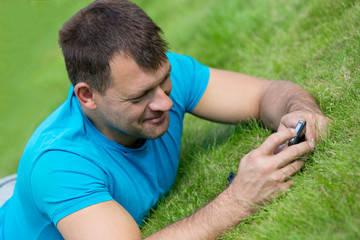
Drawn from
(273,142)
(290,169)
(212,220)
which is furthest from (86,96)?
(290,169)

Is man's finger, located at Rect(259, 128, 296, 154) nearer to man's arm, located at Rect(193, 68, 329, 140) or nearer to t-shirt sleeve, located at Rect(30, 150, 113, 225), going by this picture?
man's arm, located at Rect(193, 68, 329, 140)

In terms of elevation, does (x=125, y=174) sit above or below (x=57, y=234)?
above

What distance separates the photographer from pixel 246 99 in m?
3.20

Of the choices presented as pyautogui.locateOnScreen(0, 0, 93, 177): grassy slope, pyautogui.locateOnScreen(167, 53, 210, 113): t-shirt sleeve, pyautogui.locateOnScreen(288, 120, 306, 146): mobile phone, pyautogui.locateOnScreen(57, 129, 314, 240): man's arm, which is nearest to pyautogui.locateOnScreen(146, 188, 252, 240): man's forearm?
pyautogui.locateOnScreen(57, 129, 314, 240): man's arm

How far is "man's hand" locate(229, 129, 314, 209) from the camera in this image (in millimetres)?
2273

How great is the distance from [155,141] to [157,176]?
0.24 metres

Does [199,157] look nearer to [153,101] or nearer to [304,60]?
[153,101]

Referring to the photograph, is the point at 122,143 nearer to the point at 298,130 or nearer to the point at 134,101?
the point at 134,101

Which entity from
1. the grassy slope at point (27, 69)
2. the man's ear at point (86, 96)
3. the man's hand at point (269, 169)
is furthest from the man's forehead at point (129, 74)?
the grassy slope at point (27, 69)

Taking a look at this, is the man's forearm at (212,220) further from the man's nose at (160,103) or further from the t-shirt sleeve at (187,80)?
the t-shirt sleeve at (187,80)

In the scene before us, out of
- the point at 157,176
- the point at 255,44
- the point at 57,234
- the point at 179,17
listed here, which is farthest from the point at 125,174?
the point at 179,17

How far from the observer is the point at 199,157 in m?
3.39

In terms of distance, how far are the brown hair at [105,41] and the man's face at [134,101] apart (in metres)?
0.05

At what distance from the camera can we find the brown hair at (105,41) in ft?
8.47
